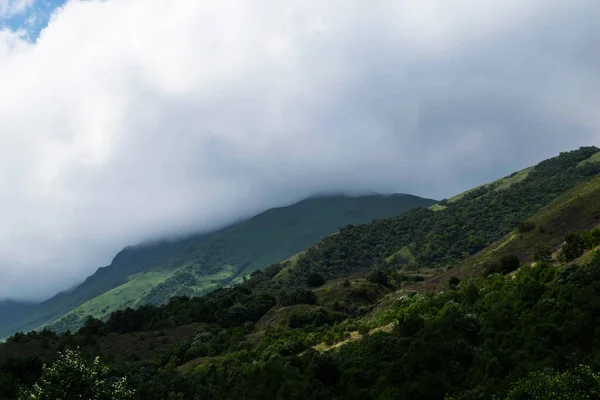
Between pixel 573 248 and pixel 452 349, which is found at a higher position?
pixel 573 248

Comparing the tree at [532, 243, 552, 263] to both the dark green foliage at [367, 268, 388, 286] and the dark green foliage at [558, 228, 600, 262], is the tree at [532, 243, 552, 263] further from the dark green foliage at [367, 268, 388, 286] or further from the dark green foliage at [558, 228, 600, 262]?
the dark green foliage at [367, 268, 388, 286]

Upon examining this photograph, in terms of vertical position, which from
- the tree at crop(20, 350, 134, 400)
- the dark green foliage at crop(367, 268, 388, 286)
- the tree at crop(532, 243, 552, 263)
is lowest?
the dark green foliage at crop(367, 268, 388, 286)

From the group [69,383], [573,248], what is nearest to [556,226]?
[573,248]

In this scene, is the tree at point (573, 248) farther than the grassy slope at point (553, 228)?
No

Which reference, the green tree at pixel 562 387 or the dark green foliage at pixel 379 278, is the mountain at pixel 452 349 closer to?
the green tree at pixel 562 387

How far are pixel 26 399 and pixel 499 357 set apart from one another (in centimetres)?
3446

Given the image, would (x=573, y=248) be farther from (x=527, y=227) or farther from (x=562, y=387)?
(x=527, y=227)

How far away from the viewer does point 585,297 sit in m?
35.5

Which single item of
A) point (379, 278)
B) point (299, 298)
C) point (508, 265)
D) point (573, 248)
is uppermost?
point (573, 248)


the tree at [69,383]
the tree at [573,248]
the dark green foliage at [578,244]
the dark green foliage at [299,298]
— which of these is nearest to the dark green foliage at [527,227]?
the dark green foliage at [578,244]

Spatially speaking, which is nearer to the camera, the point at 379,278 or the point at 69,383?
the point at 69,383

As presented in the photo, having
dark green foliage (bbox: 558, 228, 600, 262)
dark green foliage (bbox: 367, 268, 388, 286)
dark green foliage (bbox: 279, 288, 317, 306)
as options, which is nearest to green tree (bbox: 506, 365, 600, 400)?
dark green foliage (bbox: 558, 228, 600, 262)

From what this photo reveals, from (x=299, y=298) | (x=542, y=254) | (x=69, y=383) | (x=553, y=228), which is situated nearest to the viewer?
(x=69, y=383)

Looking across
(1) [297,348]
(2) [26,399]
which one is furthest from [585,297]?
(2) [26,399]
